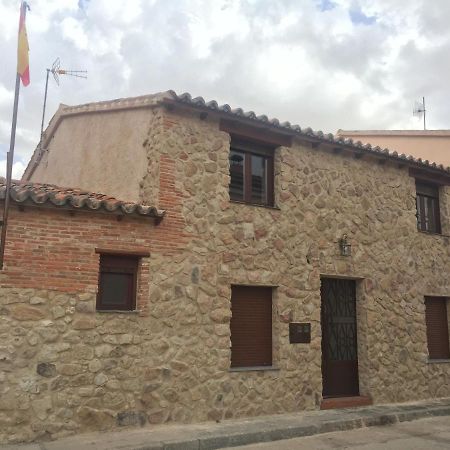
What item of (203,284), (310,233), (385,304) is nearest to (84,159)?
(203,284)

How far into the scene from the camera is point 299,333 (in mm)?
8805

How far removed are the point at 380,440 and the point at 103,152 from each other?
6.89 m

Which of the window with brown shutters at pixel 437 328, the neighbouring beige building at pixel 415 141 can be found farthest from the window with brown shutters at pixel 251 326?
the neighbouring beige building at pixel 415 141

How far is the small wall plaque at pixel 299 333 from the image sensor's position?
344 inches

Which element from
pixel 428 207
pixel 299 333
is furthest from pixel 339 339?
pixel 428 207

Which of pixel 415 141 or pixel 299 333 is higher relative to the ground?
pixel 415 141

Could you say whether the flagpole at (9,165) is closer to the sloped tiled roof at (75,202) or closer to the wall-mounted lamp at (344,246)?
the sloped tiled roof at (75,202)

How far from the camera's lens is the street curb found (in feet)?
21.1

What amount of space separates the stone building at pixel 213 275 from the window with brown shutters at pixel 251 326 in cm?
3

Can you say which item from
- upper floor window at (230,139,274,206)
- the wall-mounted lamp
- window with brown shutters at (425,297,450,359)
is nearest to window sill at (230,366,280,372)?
the wall-mounted lamp

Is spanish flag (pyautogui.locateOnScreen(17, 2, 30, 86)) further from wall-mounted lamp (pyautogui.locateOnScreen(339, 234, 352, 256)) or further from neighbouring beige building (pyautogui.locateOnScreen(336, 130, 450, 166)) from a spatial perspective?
neighbouring beige building (pyautogui.locateOnScreen(336, 130, 450, 166))

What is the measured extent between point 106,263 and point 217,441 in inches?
117

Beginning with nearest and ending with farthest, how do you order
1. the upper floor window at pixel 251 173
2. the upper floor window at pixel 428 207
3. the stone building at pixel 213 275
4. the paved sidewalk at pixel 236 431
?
the paved sidewalk at pixel 236 431 < the stone building at pixel 213 275 < the upper floor window at pixel 251 173 < the upper floor window at pixel 428 207

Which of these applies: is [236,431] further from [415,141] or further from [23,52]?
[415,141]
